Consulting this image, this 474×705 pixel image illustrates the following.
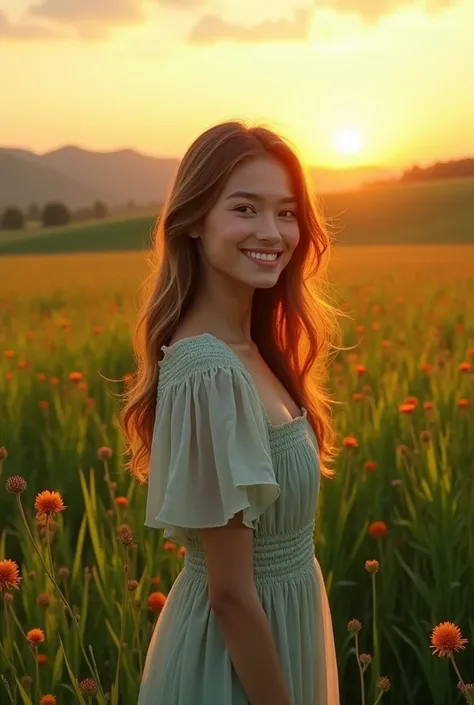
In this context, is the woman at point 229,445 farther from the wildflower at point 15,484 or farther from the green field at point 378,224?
the green field at point 378,224

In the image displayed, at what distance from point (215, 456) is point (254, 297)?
1.78ft

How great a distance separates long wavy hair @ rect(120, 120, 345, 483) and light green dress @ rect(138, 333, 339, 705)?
0.12 m

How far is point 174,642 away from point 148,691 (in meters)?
0.13

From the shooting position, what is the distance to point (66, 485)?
298 centimetres

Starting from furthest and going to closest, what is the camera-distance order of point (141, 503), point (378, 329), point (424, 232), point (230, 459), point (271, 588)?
point (424, 232), point (378, 329), point (141, 503), point (271, 588), point (230, 459)

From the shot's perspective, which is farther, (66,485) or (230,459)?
(66,485)

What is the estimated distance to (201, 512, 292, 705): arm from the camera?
121 centimetres

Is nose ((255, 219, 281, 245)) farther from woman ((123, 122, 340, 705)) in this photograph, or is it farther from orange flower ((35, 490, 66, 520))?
orange flower ((35, 490, 66, 520))

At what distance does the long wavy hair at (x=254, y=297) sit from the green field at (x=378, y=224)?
68.3 feet

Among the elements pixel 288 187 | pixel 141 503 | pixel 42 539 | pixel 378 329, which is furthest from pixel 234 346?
pixel 378 329

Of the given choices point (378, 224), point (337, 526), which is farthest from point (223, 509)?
point (378, 224)

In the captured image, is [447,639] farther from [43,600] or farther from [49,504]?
[43,600]

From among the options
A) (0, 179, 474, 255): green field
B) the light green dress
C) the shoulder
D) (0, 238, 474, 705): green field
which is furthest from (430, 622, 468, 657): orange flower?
(0, 179, 474, 255): green field

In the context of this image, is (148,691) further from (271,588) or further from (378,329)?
(378,329)
